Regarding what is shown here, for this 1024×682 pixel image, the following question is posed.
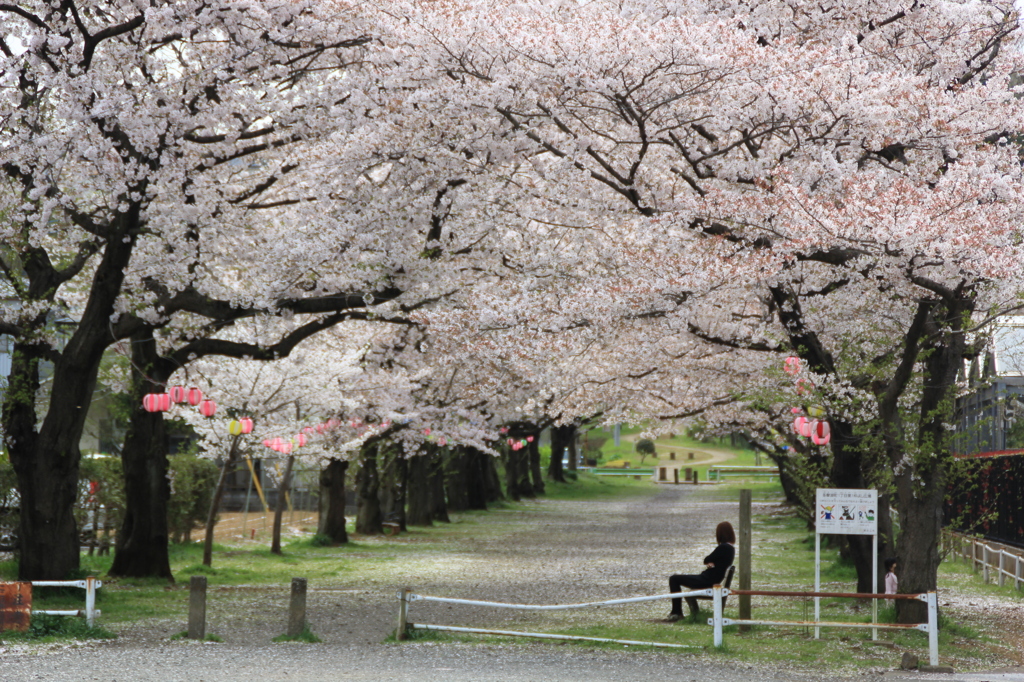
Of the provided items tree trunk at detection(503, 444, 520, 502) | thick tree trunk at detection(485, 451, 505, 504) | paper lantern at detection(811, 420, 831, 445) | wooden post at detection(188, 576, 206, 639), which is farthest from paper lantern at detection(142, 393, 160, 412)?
tree trunk at detection(503, 444, 520, 502)

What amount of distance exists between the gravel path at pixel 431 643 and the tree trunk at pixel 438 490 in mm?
9838

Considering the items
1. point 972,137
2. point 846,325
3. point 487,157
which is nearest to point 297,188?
point 487,157

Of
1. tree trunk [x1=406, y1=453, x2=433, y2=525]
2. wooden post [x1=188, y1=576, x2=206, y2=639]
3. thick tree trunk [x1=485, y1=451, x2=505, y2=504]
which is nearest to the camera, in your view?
wooden post [x1=188, y1=576, x2=206, y2=639]

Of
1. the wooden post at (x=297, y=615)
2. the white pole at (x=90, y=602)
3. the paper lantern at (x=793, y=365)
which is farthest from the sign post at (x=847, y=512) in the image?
the white pole at (x=90, y=602)

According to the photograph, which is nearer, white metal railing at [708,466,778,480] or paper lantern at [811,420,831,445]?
paper lantern at [811,420,831,445]

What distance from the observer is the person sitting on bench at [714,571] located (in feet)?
43.1

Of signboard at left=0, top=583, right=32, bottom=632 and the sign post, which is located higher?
the sign post

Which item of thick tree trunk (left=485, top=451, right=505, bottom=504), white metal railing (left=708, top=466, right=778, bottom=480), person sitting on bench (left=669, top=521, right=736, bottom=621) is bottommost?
white metal railing (left=708, top=466, right=778, bottom=480)

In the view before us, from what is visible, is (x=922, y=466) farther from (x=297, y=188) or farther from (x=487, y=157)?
(x=297, y=188)

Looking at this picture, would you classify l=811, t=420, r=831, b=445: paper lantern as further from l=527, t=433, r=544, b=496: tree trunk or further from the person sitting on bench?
l=527, t=433, r=544, b=496: tree trunk

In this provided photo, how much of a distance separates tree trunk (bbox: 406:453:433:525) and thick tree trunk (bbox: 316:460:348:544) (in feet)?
23.4

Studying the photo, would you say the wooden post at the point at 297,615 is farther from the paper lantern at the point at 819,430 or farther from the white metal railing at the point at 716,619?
the paper lantern at the point at 819,430

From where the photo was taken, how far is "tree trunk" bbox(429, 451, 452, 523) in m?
37.2

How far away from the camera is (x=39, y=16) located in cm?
1323
